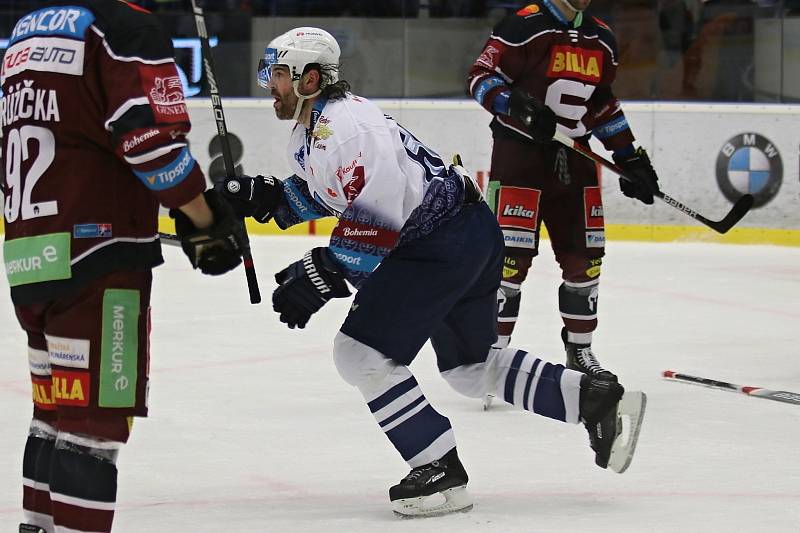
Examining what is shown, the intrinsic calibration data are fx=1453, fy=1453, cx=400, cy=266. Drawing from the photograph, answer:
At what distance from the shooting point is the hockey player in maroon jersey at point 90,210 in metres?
2.17

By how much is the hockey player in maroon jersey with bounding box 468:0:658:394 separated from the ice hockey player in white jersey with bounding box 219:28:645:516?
3.58ft

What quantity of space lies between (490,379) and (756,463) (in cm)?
70

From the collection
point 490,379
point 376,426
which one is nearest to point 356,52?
point 376,426

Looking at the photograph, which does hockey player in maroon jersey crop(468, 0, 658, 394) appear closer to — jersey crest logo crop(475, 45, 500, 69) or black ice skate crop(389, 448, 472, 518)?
jersey crest logo crop(475, 45, 500, 69)

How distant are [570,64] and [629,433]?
1.44 m

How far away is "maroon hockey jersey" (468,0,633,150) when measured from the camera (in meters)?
4.14

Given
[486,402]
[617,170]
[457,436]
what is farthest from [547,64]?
[457,436]

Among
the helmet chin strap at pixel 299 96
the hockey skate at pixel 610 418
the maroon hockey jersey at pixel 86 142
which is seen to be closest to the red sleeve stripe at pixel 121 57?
the maroon hockey jersey at pixel 86 142

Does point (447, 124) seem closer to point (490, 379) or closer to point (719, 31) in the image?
point (719, 31)

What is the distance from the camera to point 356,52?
8.51 meters

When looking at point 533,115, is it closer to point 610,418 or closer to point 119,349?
point 610,418

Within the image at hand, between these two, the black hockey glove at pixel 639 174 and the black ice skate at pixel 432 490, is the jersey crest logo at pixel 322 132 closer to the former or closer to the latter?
the black ice skate at pixel 432 490

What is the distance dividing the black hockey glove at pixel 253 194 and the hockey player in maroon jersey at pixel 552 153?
1.12 meters

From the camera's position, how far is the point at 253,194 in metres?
3.10
